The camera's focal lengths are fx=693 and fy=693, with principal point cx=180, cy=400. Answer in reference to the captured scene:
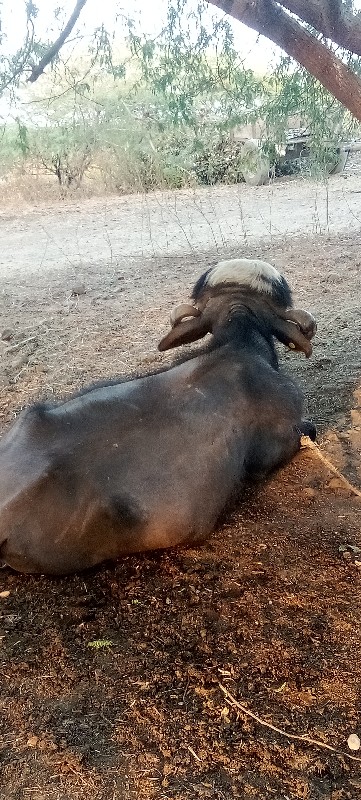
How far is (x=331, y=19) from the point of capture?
199 inches

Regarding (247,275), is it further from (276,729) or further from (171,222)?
(171,222)

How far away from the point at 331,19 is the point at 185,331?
2533 millimetres

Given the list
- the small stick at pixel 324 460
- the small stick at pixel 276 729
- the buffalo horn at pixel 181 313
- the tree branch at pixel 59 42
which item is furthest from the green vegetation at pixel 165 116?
the small stick at pixel 276 729

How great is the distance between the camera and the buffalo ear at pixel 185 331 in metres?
4.85

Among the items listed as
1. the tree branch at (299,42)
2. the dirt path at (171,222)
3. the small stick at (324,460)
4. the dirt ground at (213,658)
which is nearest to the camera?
the dirt ground at (213,658)

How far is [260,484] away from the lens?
4.19 meters

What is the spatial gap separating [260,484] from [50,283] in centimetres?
566

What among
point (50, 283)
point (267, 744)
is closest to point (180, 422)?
point (267, 744)

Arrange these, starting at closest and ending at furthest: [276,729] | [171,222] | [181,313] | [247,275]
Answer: [276,729]
[181,313]
[247,275]
[171,222]

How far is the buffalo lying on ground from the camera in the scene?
330cm

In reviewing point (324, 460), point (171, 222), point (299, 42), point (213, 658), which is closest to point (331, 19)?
point (299, 42)

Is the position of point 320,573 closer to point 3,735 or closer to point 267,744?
point 267,744

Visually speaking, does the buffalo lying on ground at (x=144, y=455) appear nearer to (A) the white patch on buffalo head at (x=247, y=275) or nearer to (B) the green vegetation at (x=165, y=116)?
(A) the white patch on buffalo head at (x=247, y=275)

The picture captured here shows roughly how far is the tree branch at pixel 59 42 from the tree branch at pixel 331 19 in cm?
191
